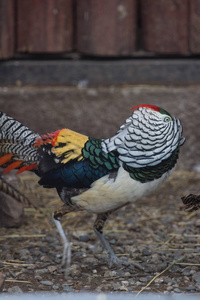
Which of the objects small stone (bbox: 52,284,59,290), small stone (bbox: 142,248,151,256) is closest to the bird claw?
small stone (bbox: 142,248,151,256)

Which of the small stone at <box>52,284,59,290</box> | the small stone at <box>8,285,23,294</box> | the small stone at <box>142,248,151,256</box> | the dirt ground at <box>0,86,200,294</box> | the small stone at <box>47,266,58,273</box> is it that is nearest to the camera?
the small stone at <box>8,285,23,294</box>

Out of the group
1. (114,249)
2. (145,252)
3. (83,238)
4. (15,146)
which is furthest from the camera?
(83,238)

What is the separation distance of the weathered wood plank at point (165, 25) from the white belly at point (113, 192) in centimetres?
206

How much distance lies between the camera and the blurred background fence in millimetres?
4535

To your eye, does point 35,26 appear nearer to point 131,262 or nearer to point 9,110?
point 9,110

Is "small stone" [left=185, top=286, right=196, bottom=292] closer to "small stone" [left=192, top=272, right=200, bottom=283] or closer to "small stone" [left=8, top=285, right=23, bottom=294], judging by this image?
"small stone" [left=192, top=272, right=200, bottom=283]

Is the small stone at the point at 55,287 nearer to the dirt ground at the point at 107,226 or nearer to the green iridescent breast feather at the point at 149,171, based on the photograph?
the dirt ground at the point at 107,226

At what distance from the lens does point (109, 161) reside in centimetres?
278

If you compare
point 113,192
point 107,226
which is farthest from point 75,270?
point 107,226

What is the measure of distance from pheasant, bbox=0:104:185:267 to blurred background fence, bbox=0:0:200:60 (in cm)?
187

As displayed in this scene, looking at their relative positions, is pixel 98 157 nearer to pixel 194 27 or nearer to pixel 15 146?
pixel 15 146

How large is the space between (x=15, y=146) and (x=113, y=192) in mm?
593

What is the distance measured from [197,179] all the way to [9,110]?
1.68m

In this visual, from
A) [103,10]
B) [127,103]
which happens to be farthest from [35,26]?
[127,103]
